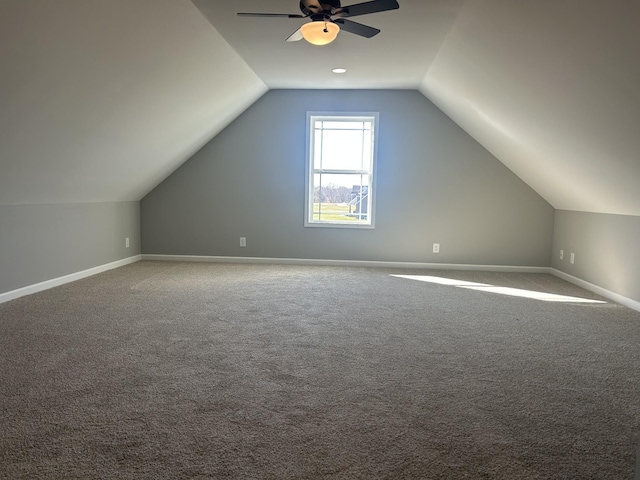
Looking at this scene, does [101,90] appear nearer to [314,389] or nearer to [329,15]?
[329,15]

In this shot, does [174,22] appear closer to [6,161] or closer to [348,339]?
[6,161]

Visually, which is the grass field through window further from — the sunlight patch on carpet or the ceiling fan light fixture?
the ceiling fan light fixture

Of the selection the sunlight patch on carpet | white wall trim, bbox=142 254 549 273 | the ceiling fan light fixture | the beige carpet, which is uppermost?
the ceiling fan light fixture

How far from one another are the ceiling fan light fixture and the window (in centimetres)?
303

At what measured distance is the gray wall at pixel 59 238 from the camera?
3.88 metres

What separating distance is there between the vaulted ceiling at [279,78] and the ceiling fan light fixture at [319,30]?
1.32 ft

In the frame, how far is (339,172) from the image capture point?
617 cm

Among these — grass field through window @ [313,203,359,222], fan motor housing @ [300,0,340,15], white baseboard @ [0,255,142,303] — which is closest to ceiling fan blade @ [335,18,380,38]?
fan motor housing @ [300,0,340,15]

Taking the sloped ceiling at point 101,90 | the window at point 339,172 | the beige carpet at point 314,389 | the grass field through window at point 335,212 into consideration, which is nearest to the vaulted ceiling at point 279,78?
the sloped ceiling at point 101,90

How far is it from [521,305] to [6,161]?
4570 mm

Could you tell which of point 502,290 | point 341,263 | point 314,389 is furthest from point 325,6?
point 341,263

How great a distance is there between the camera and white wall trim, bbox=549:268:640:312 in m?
4.09

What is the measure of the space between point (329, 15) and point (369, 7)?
0.28 metres

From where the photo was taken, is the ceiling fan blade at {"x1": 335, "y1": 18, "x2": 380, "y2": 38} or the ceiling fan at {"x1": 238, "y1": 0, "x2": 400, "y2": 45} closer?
the ceiling fan at {"x1": 238, "y1": 0, "x2": 400, "y2": 45}
